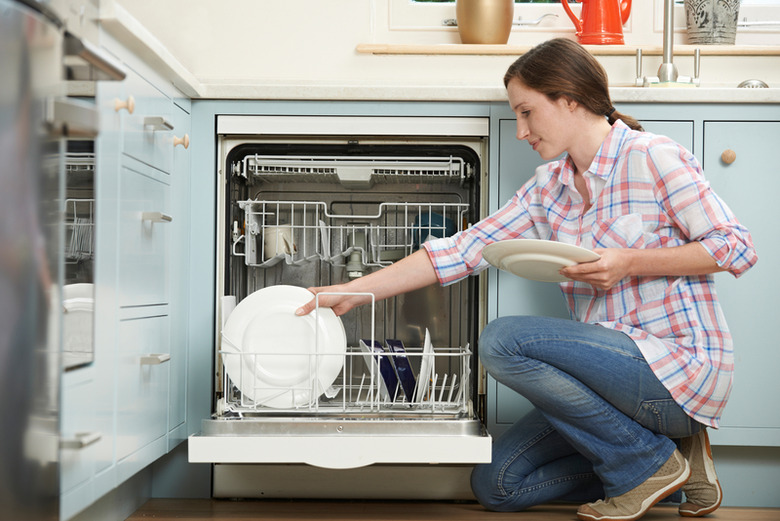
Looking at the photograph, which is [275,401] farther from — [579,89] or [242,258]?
[579,89]

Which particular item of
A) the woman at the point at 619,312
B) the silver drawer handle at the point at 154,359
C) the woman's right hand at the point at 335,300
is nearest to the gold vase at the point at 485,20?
the woman at the point at 619,312

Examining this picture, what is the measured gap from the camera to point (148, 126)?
1.50 m

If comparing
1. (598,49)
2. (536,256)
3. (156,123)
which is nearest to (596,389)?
(536,256)

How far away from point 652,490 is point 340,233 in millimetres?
1004

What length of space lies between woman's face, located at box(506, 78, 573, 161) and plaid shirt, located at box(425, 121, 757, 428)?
0.06m

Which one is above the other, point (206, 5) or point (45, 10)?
point (206, 5)

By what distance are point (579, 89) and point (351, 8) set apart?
3.23 ft

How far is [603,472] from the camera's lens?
1.58 m

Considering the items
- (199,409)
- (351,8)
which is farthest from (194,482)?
(351,8)

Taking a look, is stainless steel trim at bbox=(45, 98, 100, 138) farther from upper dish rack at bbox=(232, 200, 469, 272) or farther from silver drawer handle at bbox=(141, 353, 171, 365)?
upper dish rack at bbox=(232, 200, 469, 272)

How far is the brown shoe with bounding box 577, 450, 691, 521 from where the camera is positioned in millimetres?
1557

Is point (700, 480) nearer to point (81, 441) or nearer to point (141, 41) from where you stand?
point (81, 441)

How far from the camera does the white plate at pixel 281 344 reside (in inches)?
63.7

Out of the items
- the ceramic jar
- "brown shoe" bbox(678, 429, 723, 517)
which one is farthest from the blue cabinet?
the ceramic jar
